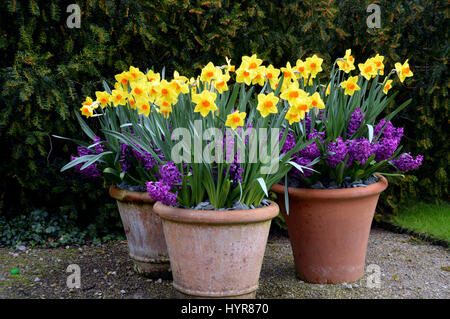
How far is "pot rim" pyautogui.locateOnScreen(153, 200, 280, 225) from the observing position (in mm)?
1965

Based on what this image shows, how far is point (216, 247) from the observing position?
2.00m

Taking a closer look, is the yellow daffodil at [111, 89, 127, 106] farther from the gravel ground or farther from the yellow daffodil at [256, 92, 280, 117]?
the gravel ground

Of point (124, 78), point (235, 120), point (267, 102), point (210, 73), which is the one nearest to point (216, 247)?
point (235, 120)

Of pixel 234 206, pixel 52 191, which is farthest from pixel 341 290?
pixel 52 191

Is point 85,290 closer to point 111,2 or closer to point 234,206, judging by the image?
point 234,206

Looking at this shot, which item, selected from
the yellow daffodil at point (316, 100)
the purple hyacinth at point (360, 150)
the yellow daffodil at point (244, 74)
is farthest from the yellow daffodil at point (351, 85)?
the yellow daffodil at point (244, 74)

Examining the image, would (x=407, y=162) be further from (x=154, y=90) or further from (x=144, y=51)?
(x=144, y=51)

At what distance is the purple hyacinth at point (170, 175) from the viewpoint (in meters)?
2.06

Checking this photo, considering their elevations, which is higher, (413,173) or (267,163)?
(267,163)

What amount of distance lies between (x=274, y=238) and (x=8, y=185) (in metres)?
1.94

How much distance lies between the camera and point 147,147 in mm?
2238

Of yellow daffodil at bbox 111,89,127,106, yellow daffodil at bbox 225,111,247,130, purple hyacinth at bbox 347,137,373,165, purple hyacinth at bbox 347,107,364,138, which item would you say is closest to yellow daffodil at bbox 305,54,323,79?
purple hyacinth at bbox 347,107,364,138

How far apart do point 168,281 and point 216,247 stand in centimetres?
69

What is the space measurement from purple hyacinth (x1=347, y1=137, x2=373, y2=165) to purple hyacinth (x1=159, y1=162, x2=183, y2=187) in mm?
913
